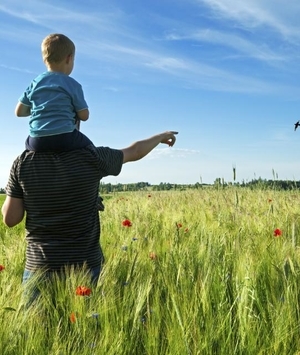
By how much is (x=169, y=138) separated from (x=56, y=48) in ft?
3.05

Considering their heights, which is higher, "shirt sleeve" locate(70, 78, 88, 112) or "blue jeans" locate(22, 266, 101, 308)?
"shirt sleeve" locate(70, 78, 88, 112)

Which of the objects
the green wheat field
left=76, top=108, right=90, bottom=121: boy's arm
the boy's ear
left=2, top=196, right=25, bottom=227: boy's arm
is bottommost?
the green wheat field

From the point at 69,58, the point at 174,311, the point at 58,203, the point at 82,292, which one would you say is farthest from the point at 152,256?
the point at 69,58

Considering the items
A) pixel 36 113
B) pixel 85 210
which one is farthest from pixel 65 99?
pixel 85 210

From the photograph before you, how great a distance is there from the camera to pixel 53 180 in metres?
2.96

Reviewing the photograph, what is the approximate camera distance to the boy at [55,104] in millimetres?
2951

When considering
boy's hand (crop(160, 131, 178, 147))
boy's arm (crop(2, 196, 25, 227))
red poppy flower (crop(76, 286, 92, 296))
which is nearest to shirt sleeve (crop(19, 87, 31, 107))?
boy's arm (crop(2, 196, 25, 227))

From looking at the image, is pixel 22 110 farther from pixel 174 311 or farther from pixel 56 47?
pixel 174 311

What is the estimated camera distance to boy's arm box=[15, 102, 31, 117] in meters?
3.20

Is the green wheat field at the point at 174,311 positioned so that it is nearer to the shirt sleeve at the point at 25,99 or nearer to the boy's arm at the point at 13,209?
the boy's arm at the point at 13,209

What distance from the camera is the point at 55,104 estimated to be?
9.78 feet

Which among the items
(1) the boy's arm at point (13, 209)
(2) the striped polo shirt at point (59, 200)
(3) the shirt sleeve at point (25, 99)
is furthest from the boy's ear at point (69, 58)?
(1) the boy's arm at point (13, 209)

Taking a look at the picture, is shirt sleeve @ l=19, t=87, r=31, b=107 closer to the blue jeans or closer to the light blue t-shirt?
the light blue t-shirt

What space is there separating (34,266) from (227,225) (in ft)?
6.67
